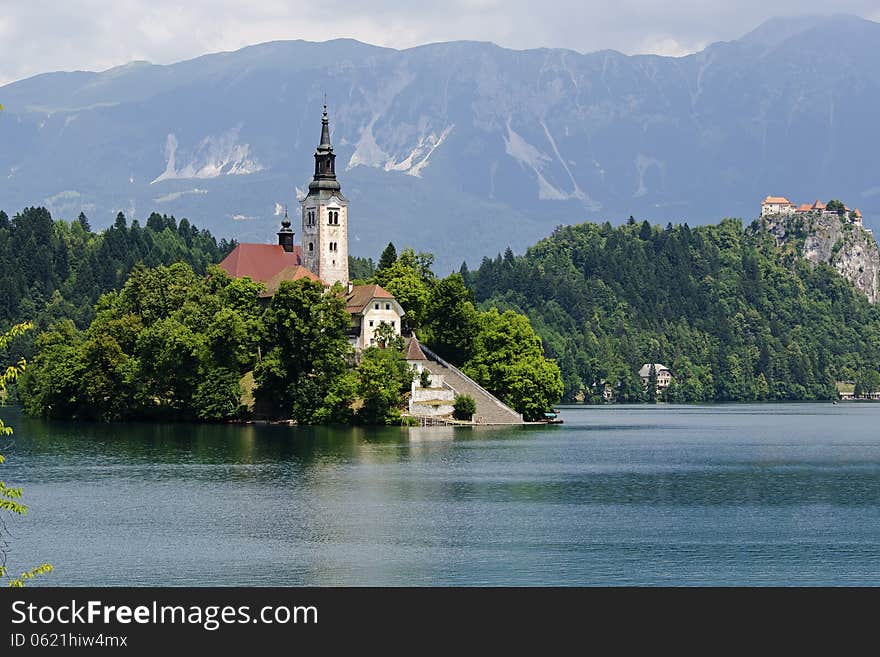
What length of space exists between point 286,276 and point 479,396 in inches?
1116

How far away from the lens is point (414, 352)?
143m

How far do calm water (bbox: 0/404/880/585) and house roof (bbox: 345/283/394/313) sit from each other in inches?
1014

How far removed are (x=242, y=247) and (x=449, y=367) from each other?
35614 millimetres

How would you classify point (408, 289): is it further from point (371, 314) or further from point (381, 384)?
point (381, 384)

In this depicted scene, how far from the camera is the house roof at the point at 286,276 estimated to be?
156500mm

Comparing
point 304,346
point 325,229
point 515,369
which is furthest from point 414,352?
point 325,229

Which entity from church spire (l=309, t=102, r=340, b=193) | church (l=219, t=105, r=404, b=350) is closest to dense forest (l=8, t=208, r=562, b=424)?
church (l=219, t=105, r=404, b=350)

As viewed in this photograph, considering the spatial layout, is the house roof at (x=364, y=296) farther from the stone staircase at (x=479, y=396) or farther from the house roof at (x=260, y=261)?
the house roof at (x=260, y=261)

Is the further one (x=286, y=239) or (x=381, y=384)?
(x=286, y=239)

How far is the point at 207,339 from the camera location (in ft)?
449

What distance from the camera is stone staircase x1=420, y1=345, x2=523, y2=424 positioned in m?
143

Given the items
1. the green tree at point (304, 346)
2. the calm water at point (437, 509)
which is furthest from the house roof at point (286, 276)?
the calm water at point (437, 509)
